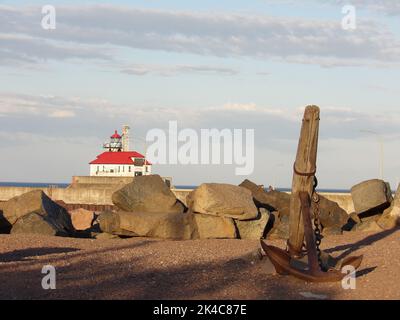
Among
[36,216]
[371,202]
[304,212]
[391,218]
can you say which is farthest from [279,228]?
[304,212]

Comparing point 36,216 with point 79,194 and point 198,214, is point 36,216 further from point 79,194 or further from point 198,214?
point 79,194

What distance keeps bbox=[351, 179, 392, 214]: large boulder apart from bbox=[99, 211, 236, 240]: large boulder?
19.7 ft

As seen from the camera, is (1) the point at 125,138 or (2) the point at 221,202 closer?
(2) the point at 221,202

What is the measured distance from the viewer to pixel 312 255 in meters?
13.2

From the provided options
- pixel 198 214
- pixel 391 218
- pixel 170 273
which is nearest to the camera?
pixel 170 273

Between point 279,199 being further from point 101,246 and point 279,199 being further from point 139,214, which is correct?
point 101,246

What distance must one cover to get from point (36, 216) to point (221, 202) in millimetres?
5261

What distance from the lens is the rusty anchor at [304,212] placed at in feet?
44.1

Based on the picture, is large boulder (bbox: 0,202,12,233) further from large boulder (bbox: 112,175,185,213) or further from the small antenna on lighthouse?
the small antenna on lighthouse

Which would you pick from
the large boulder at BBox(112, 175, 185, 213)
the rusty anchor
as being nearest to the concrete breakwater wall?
the large boulder at BBox(112, 175, 185, 213)

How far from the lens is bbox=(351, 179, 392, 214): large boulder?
1051 inches

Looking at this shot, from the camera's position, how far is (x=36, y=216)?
2369cm

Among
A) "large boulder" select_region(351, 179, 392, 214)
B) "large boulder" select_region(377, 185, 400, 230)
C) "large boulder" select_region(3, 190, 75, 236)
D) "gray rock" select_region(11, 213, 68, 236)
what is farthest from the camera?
"large boulder" select_region(351, 179, 392, 214)

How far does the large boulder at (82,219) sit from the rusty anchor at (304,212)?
16046mm
